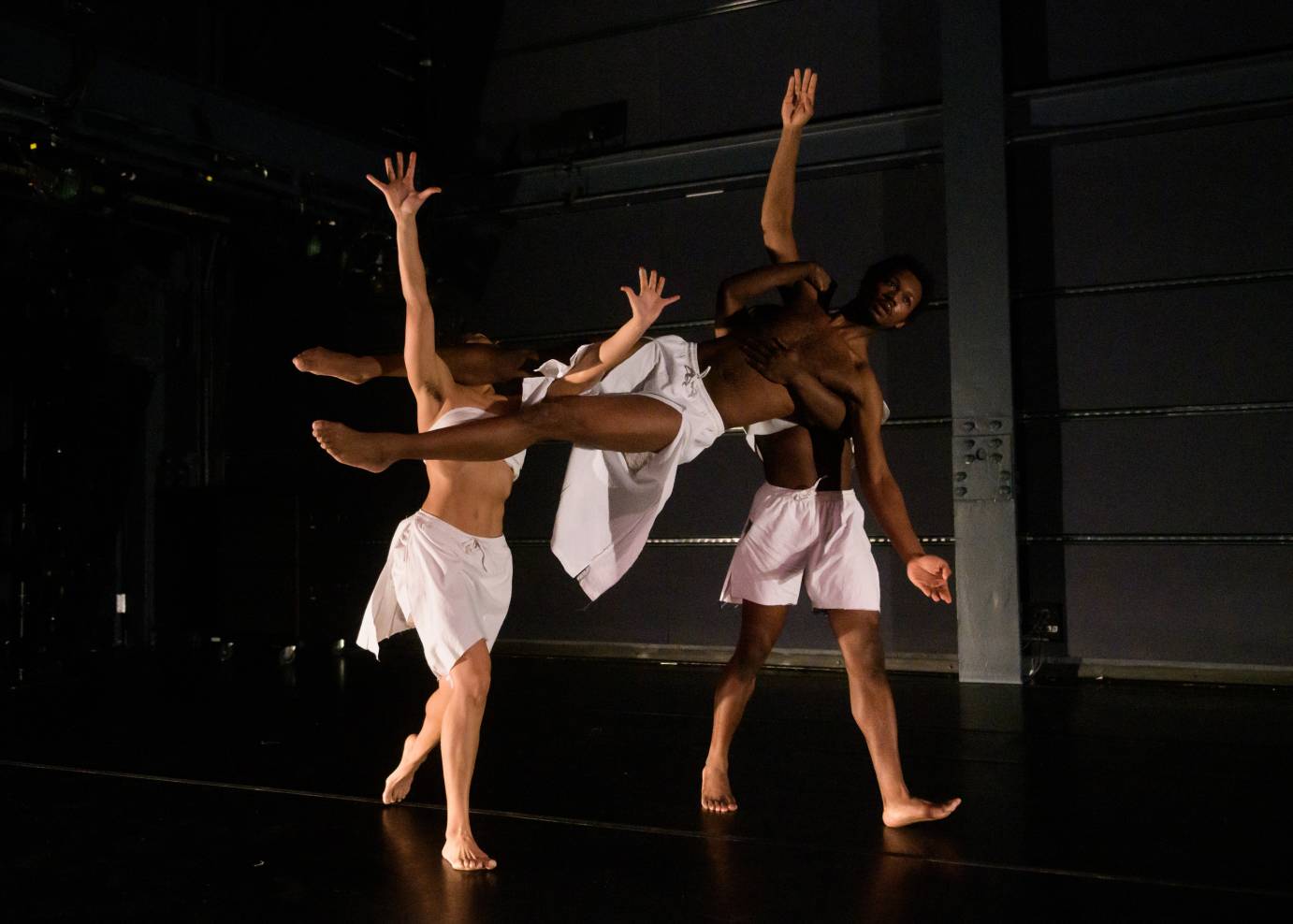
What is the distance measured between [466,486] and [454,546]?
0.56 ft

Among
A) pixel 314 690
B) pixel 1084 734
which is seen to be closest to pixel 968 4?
pixel 1084 734

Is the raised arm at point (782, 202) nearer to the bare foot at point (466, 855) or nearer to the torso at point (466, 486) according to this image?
the torso at point (466, 486)

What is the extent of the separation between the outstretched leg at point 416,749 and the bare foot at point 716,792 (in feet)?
2.54

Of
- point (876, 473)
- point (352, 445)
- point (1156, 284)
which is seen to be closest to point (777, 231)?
point (876, 473)

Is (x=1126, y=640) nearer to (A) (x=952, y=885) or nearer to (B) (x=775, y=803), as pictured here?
(B) (x=775, y=803)

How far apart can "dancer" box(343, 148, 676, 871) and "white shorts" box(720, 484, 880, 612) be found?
28.4 inches

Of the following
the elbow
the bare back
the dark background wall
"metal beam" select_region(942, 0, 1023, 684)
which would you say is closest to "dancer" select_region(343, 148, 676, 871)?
the bare back

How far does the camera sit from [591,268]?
7.43 m

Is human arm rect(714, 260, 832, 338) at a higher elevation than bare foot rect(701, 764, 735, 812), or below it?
higher

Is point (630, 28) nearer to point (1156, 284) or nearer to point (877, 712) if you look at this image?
point (1156, 284)

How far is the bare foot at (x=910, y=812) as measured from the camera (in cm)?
313

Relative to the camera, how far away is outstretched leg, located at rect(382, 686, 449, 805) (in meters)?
3.35

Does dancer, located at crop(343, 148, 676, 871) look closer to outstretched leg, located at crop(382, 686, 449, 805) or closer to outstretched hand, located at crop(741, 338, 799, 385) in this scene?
outstretched leg, located at crop(382, 686, 449, 805)

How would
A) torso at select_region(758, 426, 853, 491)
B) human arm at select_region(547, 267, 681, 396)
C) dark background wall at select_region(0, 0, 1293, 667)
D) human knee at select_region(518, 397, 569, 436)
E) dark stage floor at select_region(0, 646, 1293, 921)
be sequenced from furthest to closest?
1. dark background wall at select_region(0, 0, 1293, 667)
2. torso at select_region(758, 426, 853, 491)
3. human arm at select_region(547, 267, 681, 396)
4. human knee at select_region(518, 397, 569, 436)
5. dark stage floor at select_region(0, 646, 1293, 921)
